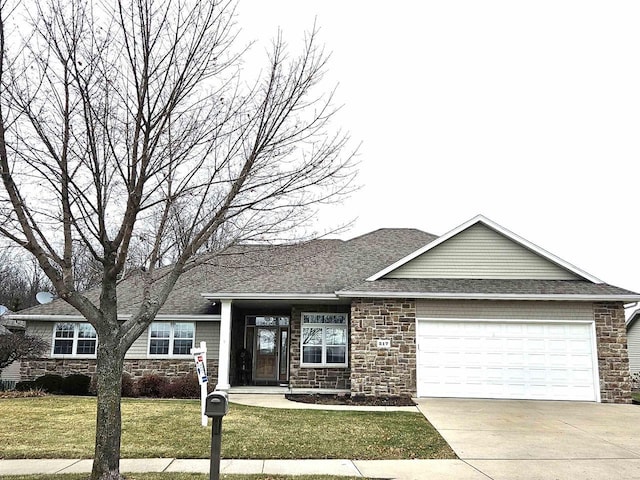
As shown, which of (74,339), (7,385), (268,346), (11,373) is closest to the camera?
(74,339)

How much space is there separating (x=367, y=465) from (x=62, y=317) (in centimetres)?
1377

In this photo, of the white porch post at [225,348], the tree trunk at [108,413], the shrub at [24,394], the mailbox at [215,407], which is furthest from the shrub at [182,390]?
the mailbox at [215,407]

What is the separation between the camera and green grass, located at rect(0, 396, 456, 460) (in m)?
8.41

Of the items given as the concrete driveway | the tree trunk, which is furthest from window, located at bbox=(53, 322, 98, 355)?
the tree trunk

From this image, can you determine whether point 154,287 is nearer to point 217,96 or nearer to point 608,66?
point 217,96

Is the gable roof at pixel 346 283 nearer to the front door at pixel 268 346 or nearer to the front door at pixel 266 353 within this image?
the front door at pixel 268 346

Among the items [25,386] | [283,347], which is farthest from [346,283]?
[25,386]

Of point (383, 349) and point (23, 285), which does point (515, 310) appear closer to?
point (383, 349)

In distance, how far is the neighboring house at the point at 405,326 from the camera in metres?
15.0

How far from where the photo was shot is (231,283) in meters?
17.8

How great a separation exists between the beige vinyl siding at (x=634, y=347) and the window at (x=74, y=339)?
1040 inches

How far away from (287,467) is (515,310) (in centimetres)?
979

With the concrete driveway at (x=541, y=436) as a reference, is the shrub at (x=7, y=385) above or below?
below

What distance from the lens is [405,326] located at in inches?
606
